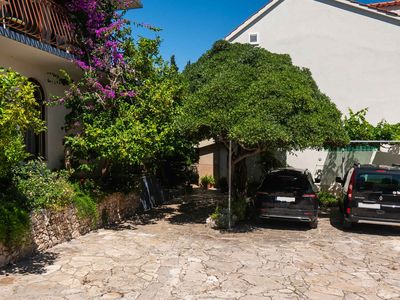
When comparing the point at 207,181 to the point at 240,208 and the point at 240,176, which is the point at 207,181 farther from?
the point at 240,208

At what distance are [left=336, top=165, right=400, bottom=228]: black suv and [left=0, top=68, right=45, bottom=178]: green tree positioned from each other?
25.0 feet

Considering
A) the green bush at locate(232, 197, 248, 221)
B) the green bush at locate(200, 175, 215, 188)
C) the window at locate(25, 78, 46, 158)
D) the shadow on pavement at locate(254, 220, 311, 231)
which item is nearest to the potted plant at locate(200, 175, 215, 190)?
the green bush at locate(200, 175, 215, 188)

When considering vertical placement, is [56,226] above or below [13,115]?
below

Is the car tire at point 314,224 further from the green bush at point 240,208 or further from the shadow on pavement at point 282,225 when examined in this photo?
the green bush at point 240,208

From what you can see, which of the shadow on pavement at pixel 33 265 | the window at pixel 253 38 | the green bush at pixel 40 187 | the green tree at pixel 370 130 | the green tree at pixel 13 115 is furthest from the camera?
the window at pixel 253 38

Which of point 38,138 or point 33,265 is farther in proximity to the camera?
point 38,138

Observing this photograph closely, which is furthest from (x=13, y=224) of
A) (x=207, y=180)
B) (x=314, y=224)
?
(x=207, y=180)

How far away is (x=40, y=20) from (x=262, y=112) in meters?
5.79

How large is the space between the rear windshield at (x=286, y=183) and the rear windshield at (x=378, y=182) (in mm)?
1240

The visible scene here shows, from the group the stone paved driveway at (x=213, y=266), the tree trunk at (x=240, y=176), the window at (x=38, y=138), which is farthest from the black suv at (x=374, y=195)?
the window at (x=38, y=138)

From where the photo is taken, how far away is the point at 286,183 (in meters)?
9.87

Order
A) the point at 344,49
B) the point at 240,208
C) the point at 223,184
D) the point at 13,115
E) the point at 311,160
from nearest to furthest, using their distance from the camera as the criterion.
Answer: the point at 13,115
the point at 240,208
the point at 344,49
the point at 311,160
the point at 223,184

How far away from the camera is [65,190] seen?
8.29 metres

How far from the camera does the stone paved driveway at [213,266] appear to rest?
18.5 feet
